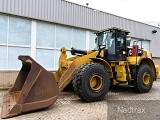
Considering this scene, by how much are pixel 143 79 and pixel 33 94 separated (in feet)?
17.7

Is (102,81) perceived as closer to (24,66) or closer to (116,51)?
(116,51)

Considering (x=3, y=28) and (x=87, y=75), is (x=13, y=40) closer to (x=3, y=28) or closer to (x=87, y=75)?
(x=3, y=28)

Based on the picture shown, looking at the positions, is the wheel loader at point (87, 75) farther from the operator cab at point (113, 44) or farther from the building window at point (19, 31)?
the building window at point (19, 31)

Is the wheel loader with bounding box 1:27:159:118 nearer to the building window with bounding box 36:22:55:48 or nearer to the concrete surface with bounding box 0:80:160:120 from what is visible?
the concrete surface with bounding box 0:80:160:120

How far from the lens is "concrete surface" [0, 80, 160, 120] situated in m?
6.05

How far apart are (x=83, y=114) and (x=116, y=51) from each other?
13.0 feet

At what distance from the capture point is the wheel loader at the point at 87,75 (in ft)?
20.8

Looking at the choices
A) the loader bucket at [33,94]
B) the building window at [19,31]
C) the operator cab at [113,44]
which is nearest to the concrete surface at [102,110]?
the loader bucket at [33,94]

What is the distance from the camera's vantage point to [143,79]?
32.9 feet

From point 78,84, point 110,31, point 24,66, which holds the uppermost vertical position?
point 110,31

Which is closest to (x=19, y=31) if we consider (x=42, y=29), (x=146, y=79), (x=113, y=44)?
(x=42, y=29)

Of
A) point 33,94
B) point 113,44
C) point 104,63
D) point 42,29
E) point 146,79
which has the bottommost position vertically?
point 33,94

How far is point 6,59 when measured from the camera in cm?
1099

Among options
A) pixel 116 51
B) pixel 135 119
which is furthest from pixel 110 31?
pixel 135 119
